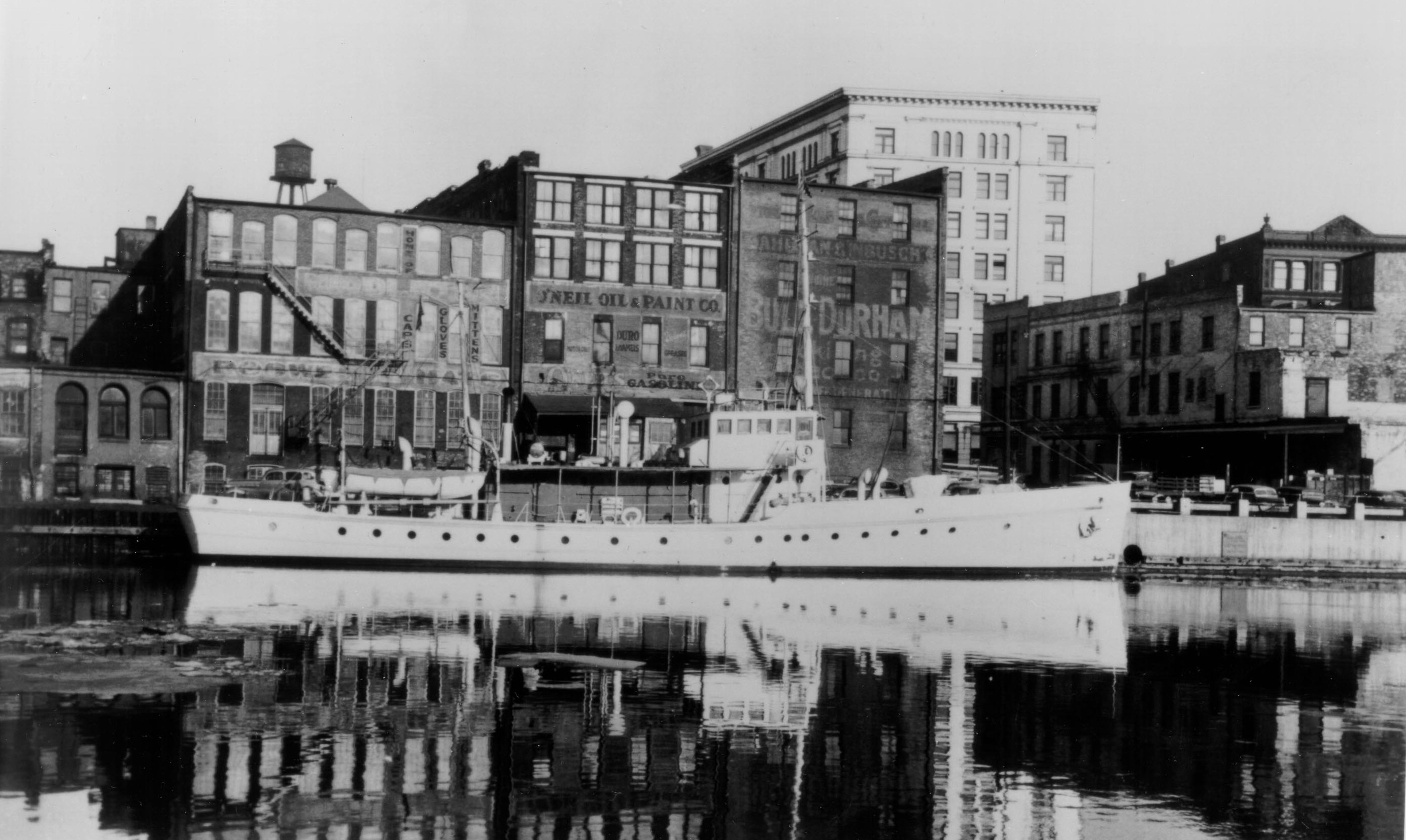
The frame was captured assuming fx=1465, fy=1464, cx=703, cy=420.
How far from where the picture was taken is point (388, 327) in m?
58.4

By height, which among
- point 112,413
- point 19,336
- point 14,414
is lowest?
point 14,414

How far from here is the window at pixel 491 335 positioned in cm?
5906

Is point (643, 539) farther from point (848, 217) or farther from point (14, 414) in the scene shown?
point (14, 414)

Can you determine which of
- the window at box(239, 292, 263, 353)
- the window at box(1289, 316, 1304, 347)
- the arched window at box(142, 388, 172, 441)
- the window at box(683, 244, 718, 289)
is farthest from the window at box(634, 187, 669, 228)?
the window at box(1289, 316, 1304, 347)

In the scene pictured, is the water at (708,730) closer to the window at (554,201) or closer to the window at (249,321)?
the window at (249,321)

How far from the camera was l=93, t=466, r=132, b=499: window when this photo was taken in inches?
2205

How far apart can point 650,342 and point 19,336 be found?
140 feet

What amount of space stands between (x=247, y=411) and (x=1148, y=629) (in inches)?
1417

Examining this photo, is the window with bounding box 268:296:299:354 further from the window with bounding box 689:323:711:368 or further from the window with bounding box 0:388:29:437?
the window with bounding box 689:323:711:368

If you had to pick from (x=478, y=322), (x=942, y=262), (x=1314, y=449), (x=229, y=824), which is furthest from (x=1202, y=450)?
(x=229, y=824)

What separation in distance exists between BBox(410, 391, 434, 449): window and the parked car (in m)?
36.4

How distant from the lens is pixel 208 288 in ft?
186

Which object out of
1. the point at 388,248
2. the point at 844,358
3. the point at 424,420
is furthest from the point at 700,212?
the point at 424,420

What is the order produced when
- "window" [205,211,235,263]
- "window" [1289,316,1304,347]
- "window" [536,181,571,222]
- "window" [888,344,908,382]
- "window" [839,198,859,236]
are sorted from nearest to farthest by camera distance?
"window" [205,211,235,263] < "window" [536,181,571,222] < "window" [839,198,859,236] < "window" [888,344,908,382] < "window" [1289,316,1304,347]
